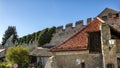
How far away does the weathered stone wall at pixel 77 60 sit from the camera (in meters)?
20.0

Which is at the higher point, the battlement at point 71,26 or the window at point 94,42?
the battlement at point 71,26

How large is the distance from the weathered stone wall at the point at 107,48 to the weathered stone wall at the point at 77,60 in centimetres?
76

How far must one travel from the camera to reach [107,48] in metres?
19.0

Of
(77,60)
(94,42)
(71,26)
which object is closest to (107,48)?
(94,42)

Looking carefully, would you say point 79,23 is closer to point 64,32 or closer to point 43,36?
point 64,32

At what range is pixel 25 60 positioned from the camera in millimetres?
41594

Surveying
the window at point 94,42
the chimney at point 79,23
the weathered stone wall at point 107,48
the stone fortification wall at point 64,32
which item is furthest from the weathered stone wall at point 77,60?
the chimney at point 79,23

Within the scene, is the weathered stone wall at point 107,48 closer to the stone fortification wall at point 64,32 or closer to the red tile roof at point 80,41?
the red tile roof at point 80,41

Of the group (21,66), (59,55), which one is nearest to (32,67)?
(21,66)

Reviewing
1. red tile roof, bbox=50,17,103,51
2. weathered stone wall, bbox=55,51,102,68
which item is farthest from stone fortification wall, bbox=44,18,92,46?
weathered stone wall, bbox=55,51,102,68

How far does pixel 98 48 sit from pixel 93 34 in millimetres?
→ 1240

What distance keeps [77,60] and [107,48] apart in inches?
115

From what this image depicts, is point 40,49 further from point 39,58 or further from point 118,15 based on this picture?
point 118,15

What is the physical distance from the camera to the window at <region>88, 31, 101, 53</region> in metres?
20.1
